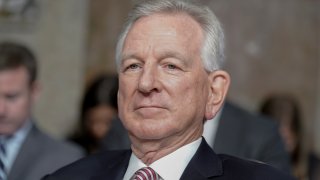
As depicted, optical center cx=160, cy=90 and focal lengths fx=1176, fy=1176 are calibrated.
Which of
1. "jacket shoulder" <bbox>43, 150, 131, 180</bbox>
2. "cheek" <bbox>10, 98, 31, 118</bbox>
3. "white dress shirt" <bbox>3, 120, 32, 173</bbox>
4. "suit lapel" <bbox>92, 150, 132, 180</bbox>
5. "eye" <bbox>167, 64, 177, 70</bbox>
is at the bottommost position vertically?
"white dress shirt" <bbox>3, 120, 32, 173</bbox>

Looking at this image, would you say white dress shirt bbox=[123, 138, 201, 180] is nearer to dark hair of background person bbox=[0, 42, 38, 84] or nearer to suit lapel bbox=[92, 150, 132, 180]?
suit lapel bbox=[92, 150, 132, 180]

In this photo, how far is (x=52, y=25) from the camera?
7859mm

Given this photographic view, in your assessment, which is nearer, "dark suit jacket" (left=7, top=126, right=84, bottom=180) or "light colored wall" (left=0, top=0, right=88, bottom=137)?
"dark suit jacket" (left=7, top=126, right=84, bottom=180)

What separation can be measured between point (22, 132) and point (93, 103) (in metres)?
1.49

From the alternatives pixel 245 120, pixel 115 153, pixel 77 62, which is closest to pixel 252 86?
pixel 77 62

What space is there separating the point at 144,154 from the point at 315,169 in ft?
10.8

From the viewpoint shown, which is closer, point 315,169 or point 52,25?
point 315,169

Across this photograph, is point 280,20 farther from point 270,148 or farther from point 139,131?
point 139,131

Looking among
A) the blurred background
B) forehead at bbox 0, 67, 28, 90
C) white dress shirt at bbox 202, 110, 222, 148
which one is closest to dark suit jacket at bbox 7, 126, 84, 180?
forehead at bbox 0, 67, 28, 90

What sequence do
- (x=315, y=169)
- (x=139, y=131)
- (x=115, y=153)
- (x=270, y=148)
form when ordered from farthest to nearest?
(x=315, y=169), (x=270, y=148), (x=115, y=153), (x=139, y=131)

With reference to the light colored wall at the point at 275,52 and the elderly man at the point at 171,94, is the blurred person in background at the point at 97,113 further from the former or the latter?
the elderly man at the point at 171,94

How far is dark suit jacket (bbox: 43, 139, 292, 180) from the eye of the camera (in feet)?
12.3

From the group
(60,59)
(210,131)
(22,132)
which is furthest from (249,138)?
(60,59)

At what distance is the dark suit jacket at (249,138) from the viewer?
546 cm
